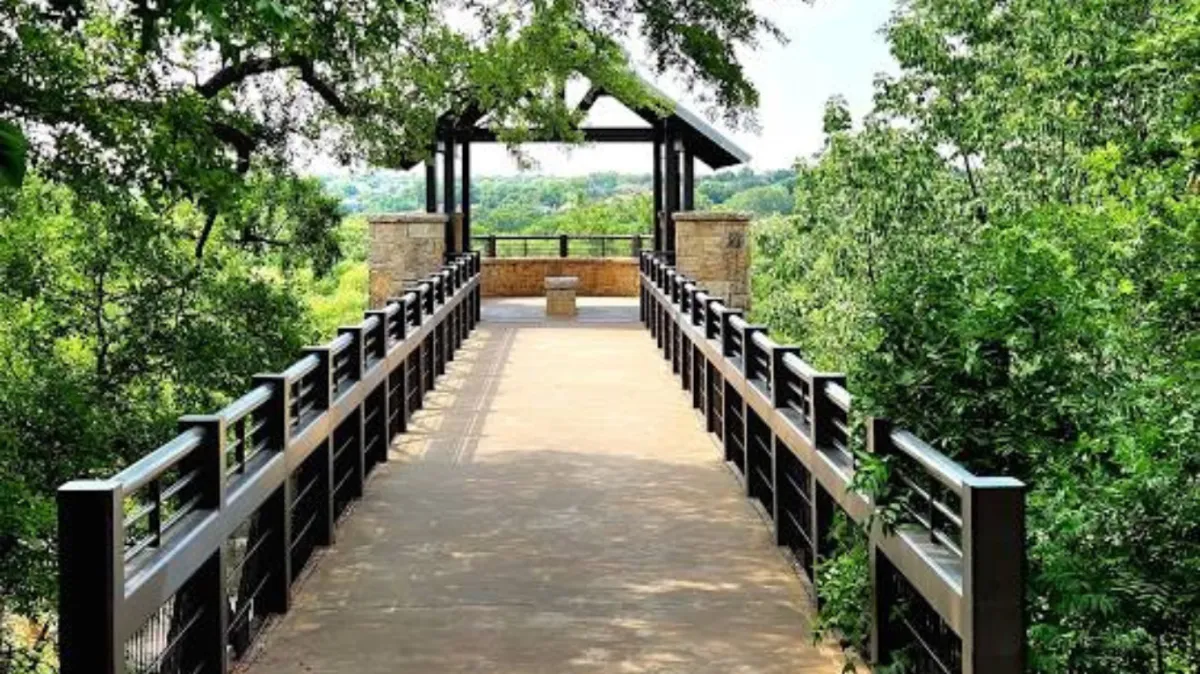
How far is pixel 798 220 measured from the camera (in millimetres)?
32719

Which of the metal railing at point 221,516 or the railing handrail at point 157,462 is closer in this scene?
the metal railing at point 221,516

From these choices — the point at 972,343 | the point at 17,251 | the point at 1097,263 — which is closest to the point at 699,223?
the point at 17,251

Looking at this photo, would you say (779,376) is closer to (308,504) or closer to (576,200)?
(308,504)

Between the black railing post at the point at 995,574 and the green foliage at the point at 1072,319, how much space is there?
0.31 meters

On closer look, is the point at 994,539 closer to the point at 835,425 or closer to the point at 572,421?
the point at 835,425

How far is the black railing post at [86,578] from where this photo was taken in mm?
4336

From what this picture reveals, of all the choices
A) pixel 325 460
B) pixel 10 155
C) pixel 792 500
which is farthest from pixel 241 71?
pixel 10 155

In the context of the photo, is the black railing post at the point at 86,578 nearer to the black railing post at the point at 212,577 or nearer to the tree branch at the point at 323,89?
the black railing post at the point at 212,577

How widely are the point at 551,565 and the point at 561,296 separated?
1837 centimetres

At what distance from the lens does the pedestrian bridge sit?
4.53 metres

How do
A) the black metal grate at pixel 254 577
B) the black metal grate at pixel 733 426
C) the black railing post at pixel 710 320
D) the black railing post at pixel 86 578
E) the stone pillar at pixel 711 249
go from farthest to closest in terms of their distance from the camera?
the stone pillar at pixel 711 249 < the black railing post at pixel 710 320 < the black metal grate at pixel 733 426 < the black metal grate at pixel 254 577 < the black railing post at pixel 86 578

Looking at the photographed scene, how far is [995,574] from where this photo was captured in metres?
4.19

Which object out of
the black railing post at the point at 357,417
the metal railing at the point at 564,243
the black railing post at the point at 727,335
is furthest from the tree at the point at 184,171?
the metal railing at the point at 564,243

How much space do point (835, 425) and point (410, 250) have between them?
18502 mm
